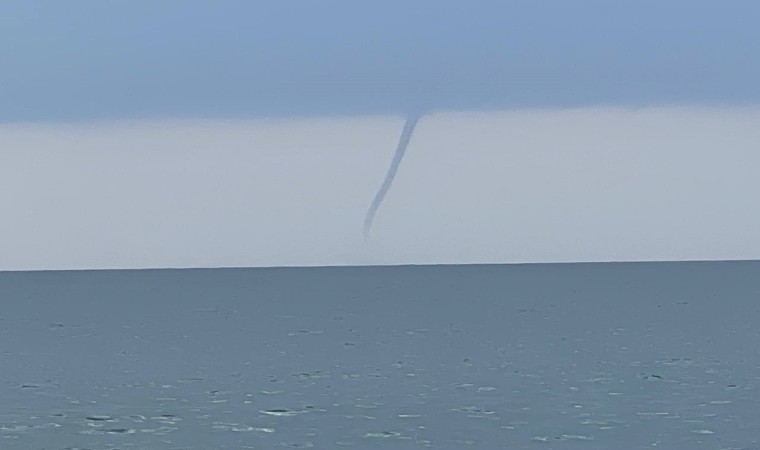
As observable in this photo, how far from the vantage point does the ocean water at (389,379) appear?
117ft

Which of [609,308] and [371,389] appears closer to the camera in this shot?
[371,389]

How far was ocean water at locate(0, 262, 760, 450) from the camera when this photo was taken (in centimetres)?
3556

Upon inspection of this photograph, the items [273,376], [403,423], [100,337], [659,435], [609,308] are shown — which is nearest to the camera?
[659,435]

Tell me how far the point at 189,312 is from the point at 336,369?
2473 inches

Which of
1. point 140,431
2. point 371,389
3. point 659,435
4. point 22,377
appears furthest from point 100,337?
point 659,435

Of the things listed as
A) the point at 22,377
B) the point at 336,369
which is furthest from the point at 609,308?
the point at 22,377

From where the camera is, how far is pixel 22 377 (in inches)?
2228

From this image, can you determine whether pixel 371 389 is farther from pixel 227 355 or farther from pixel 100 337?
pixel 100 337

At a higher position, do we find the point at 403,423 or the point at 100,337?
the point at 100,337

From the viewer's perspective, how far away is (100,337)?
8362cm

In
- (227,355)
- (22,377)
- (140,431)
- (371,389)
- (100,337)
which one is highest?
(100,337)

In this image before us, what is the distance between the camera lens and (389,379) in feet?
171

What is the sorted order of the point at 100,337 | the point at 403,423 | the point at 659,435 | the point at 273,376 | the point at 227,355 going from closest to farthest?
the point at 659,435, the point at 403,423, the point at 273,376, the point at 227,355, the point at 100,337

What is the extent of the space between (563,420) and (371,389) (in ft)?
37.1
